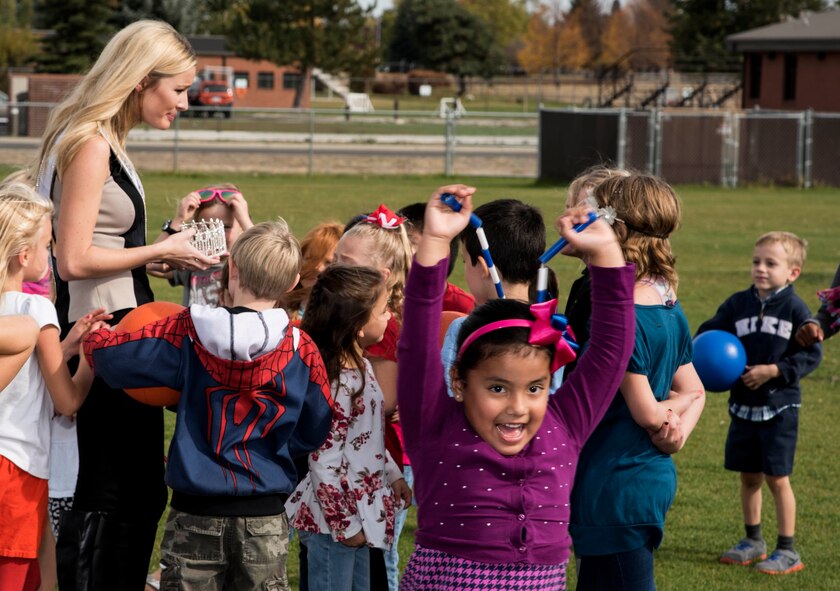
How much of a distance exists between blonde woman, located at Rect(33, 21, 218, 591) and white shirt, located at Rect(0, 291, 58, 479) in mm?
210

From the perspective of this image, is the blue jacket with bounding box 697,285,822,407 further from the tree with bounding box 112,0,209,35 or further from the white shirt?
the tree with bounding box 112,0,209,35

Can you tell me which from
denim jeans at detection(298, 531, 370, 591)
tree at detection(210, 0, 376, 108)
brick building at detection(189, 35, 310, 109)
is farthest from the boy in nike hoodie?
brick building at detection(189, 35, 310, 109)

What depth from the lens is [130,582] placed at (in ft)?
13.4

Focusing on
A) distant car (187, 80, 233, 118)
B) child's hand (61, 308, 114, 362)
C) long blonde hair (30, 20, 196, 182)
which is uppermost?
distant car (187, 80, 233, 118)

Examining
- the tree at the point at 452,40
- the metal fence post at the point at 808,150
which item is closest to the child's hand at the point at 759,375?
the metal fence post at the point at 808,150

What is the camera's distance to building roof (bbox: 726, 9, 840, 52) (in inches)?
1663

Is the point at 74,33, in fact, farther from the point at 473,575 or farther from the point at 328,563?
the point at 473,575

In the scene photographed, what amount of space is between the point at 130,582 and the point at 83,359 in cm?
85

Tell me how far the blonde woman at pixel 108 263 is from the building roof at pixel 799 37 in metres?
41.7

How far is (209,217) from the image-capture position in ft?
16.7

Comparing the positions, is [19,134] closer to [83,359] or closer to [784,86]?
[784,86]

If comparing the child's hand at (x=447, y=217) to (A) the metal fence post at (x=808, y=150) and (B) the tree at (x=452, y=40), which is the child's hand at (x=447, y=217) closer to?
(A) the metal fence post at (x=808, y=150)

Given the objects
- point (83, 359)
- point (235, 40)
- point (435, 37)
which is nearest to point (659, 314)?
point (83, 359)

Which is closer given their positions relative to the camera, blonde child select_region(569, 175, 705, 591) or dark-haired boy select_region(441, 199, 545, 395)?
blonde child select_region(569, 175, 705, 591)
